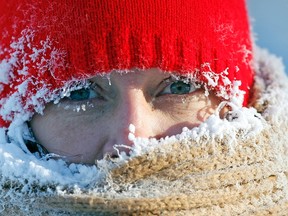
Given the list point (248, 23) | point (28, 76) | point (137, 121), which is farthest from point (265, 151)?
point (28, 76)

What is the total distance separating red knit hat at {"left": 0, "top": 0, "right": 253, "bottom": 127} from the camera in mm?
1385

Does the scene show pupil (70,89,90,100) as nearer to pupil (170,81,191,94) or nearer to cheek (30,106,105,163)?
cheek (30,106,105,163)

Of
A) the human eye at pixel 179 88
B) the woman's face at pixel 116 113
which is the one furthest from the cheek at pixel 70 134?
the human eye at pixel 179 88

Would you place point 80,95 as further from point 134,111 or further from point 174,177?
point 174,177

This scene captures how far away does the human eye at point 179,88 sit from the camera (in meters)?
1.45

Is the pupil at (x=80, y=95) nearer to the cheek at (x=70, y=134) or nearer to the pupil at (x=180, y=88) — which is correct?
the cheek at (x=70, y=134)

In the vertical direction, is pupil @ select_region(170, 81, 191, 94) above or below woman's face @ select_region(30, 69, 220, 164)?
above

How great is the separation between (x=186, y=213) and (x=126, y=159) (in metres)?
0.17

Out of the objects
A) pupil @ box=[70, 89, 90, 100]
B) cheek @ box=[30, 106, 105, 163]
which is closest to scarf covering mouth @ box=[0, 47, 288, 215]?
cheek @ box=[30, 106, 105, 163]

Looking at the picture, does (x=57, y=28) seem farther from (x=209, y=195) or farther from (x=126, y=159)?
(x=209, y=195)

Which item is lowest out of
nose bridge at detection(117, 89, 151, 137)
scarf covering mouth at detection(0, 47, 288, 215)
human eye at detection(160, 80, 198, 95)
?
scarf covering mouth at detection(0, 47, 288, 215)

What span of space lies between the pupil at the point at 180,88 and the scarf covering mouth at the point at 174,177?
0.10 metres

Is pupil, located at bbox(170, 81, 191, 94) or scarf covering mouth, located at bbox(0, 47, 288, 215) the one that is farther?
pupil, located at bbox(170, 81, 191, 94)

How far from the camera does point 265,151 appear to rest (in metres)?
1.44
